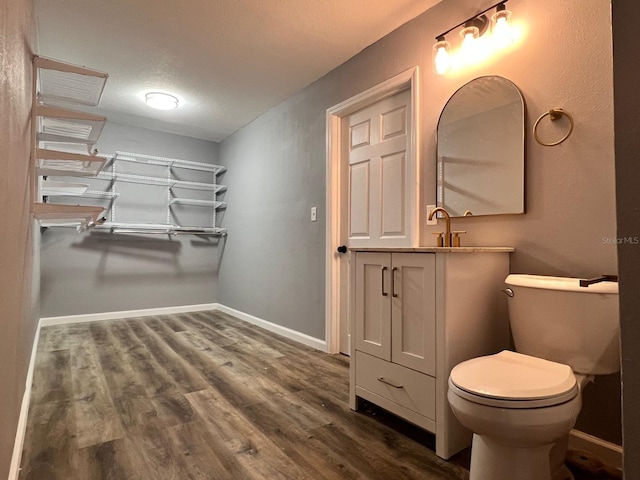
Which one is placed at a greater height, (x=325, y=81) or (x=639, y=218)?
(x=325, y=81)

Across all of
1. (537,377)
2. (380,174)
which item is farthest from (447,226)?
(537,377)

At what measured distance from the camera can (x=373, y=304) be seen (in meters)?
1.78

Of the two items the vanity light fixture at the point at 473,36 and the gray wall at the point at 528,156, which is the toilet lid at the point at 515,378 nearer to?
the gray wall at the point at 528,156

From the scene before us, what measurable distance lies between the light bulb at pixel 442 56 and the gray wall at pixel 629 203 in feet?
5.05

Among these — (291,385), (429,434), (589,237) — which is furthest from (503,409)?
(291,385)

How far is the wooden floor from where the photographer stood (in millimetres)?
1366

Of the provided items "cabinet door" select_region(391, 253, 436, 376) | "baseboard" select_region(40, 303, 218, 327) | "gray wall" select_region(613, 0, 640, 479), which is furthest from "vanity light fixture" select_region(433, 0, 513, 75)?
"baseboard" select_region(40, 303, 218, 327)

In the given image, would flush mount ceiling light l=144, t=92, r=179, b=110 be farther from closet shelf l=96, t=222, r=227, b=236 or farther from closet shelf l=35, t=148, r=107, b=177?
closet shelf l=35, t=148, r=107, b=177

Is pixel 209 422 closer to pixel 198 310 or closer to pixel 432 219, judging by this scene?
pixel 432 219

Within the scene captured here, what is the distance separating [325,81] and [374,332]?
224cm

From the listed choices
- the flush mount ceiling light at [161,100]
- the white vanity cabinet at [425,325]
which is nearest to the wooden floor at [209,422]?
the white vanity cabinet at [425,325]

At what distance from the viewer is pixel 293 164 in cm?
337

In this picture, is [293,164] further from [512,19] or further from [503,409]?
[503,409]

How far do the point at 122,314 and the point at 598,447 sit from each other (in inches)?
178
